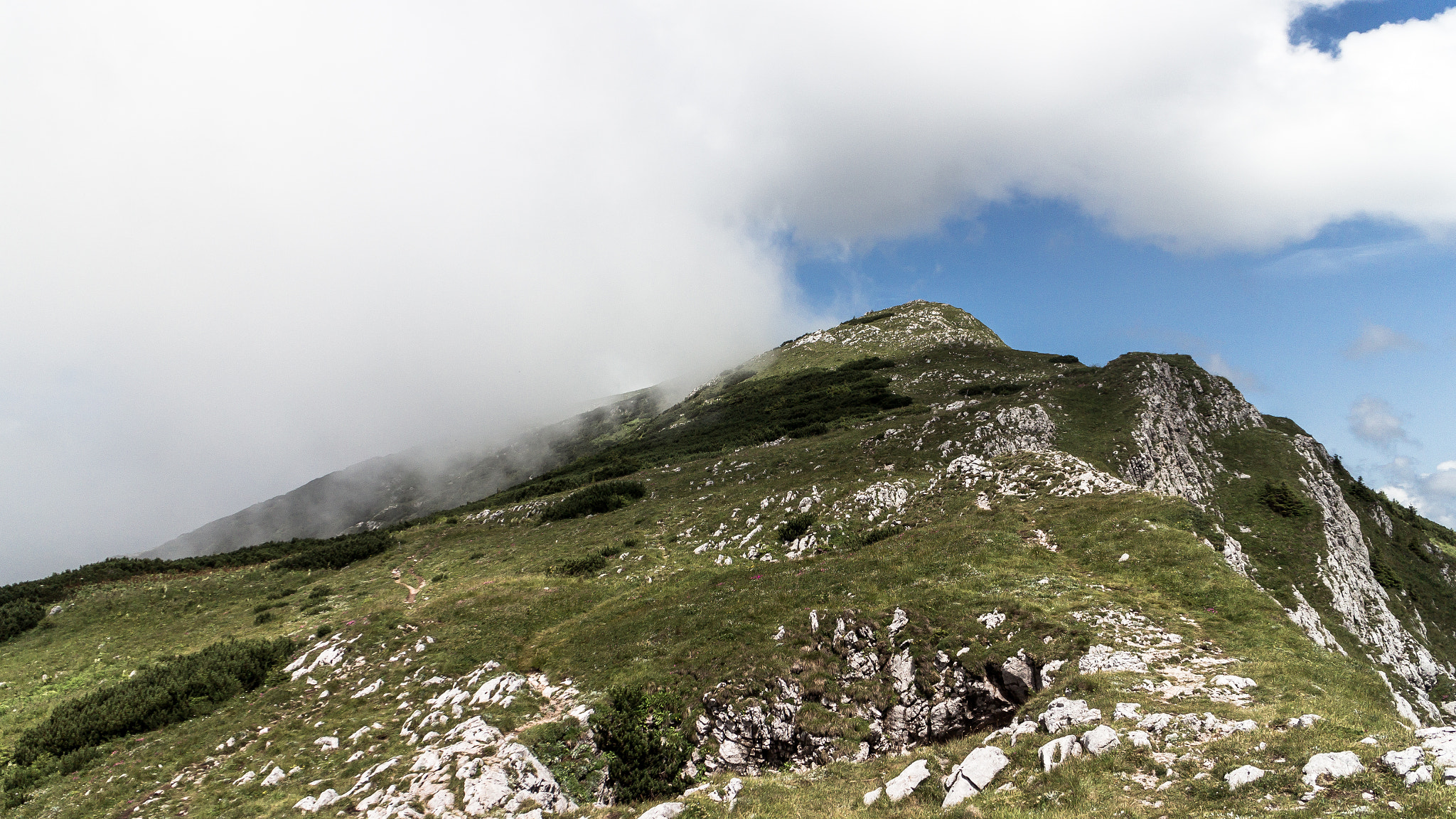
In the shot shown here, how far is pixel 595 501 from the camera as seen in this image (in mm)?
58344

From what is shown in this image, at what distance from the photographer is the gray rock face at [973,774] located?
13.8 meters

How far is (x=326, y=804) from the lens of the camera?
1789 cm

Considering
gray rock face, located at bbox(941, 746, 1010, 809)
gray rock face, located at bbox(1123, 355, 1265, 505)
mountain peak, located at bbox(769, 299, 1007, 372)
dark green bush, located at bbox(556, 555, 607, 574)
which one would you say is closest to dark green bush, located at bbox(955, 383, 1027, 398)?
gray rock face, located at bbox(1123, 355, 1265, 505)

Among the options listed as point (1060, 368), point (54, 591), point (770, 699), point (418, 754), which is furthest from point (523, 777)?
point (1060, 368)

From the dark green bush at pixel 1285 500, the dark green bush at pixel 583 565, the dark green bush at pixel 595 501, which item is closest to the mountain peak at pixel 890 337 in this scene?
the dark green bush at pixel 1285 500

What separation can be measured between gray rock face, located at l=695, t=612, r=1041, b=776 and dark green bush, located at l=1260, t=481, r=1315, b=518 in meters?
43.0

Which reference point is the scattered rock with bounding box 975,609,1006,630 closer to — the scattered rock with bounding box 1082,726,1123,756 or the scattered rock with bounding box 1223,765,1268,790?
the scattered rock with bounding box 1082,726,1123,756

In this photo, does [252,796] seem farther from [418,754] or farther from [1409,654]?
[1409,654]

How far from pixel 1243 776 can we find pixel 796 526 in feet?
98.3

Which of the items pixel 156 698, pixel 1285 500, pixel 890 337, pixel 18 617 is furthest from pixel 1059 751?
pixel 890 337

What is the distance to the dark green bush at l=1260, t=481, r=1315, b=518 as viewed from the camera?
4494cm

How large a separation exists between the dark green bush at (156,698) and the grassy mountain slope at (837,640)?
1102 mm

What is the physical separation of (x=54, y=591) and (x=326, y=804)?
50277 millimetres

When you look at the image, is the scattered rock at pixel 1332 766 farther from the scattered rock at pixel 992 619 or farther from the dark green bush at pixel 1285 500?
the dark green bush at pixel 1285 500
